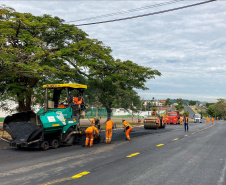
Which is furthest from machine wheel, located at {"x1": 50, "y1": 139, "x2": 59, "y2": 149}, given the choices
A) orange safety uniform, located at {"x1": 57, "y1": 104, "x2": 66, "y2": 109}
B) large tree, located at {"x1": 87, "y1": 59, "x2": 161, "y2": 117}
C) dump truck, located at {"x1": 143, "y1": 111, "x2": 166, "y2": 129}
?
dump truck, located at {"x1": 143, "y1": 111, "x2": 166, "y2": 129}

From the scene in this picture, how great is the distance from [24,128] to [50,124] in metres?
1.17

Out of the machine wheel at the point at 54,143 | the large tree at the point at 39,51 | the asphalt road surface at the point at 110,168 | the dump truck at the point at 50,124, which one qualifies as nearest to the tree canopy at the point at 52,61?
the large tree at the point at 39,51

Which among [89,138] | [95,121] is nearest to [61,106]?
[89,138]

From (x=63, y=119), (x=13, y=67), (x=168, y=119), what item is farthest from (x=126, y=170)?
(x=168, y=119)

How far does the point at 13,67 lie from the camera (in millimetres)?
15578

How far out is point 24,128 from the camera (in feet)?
37.6

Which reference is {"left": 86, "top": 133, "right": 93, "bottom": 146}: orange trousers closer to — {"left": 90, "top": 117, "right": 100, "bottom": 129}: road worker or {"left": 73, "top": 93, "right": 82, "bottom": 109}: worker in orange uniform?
{"left": 90, "top": 117, "right": 100, "bottom": 129}: road worker

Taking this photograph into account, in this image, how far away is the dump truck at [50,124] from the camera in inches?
443

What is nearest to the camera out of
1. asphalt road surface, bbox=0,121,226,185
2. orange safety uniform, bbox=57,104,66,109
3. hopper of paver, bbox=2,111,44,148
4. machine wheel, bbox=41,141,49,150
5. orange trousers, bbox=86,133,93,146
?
asphalt road surface, bbox=0,121,226,185

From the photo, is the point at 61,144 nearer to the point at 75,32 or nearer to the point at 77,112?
the point at 77,112

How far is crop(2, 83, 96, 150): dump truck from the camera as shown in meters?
11.2

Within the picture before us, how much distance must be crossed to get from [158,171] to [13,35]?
1494 cm

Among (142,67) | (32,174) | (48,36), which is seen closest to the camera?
(32,174)

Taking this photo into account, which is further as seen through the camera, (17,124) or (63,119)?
(63,119)
